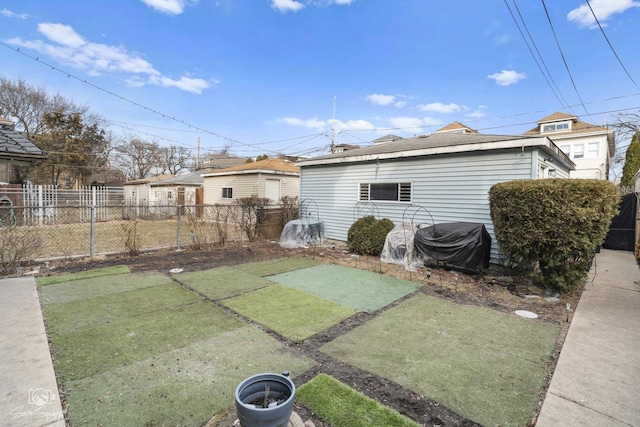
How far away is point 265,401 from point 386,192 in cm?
783

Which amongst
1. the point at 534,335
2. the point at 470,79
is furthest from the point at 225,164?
the point at 534,335

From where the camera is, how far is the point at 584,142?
20.8 metres

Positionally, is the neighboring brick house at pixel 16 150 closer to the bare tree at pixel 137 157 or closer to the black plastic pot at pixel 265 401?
the black plastic pot at pixel 265 401

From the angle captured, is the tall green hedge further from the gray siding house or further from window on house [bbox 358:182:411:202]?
window on house [bbox 358:182:411:202]

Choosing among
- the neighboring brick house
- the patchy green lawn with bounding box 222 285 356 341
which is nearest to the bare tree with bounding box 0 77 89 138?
the neighboring brick house

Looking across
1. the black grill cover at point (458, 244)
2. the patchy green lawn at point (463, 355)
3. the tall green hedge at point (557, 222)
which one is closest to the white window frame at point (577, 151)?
the tall green hedge at point (557, 222)

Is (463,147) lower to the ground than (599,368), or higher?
higher

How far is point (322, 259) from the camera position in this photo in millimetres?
7965

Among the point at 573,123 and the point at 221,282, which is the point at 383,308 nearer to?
the point at 221,282

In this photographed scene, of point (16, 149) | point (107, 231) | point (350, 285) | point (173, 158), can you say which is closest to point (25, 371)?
point (350, 285)

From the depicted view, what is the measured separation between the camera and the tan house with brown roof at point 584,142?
20.1 m

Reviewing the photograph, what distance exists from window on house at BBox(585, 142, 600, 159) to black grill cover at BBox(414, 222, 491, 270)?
21.0 meters

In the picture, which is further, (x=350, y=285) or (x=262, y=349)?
(x=350, y=285)

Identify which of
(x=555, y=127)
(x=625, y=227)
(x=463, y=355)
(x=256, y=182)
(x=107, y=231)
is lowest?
(x=463, y=355)
